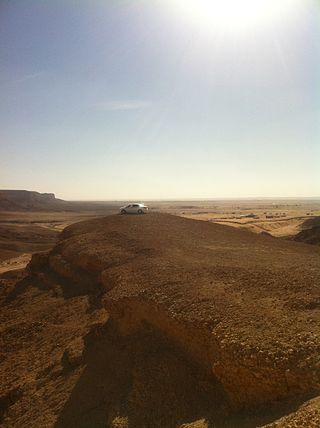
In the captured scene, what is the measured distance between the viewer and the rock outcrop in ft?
19.4

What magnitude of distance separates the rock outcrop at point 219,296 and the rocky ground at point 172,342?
0.09ft

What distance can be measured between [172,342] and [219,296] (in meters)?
1.52

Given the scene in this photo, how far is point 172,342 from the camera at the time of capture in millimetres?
8242

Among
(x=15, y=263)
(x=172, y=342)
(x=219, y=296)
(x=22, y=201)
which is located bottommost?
(x=15, y=263)

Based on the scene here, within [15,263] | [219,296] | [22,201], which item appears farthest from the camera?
[22,201]

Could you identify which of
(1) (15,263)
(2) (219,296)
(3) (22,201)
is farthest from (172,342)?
(3) (22,201)

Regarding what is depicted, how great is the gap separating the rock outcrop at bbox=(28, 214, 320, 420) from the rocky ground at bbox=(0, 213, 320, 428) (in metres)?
0.03

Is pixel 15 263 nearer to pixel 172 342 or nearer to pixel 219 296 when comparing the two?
pixel 172 342

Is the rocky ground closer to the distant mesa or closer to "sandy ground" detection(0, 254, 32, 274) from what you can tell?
"sandy ground" detection(0, 254, 32, 274)

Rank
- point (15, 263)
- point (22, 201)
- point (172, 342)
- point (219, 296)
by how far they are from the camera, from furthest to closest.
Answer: point (22, 201)
point (15, 263)
point (219, 296)
point (172, 342)

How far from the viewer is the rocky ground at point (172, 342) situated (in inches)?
233

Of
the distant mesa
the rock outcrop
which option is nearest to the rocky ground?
the rock outcrop

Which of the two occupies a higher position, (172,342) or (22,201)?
(22,201)

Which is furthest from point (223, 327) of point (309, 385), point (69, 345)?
point (69, 345)
